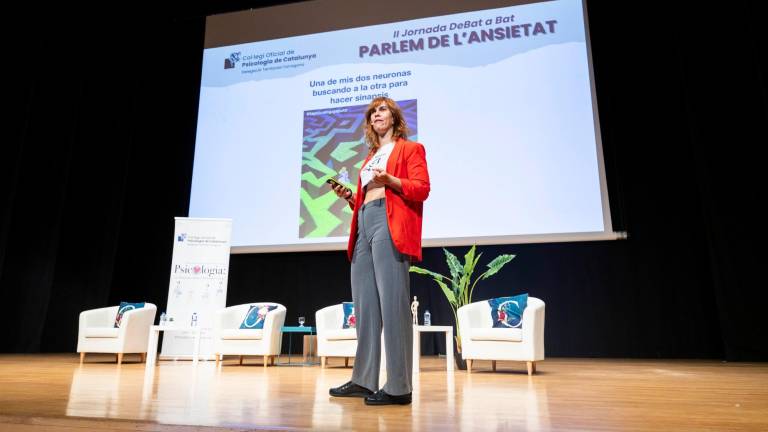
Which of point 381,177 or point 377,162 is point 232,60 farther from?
point 381,177

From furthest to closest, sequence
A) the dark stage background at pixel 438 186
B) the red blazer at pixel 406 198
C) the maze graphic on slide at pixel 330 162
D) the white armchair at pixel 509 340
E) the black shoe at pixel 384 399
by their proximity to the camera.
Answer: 1. the maze graphic on slide at pixel 330 162
2. the dark stage background at pixel 438 186
3. the white armchair at pixel 509 340
4. the red blazer at pixel 406 198
5. the black shoe at pixel 384 399

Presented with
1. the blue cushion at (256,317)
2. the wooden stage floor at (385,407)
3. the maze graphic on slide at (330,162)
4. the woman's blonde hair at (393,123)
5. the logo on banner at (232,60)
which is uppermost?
the logo on banner at (232,60)

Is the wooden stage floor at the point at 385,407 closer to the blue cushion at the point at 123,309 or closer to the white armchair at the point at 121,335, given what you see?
the white armchair at the point at 121,335

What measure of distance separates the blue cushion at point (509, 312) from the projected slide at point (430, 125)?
1182mm

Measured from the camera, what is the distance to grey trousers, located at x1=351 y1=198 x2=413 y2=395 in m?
1.89

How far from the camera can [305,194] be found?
18.6 ft

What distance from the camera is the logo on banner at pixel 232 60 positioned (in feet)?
20.6

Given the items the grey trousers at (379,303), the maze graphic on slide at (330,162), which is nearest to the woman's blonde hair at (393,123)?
the grey trousers at (379,303)

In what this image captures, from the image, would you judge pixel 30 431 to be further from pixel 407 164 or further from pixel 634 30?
pixel 634 30

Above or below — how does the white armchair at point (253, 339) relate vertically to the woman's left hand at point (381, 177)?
below

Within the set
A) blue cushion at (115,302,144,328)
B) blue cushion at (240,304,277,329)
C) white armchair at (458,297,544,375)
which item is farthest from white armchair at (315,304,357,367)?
blue cushion at (115,302,144,328)

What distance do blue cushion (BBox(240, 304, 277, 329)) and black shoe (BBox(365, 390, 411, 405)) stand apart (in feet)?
10.2

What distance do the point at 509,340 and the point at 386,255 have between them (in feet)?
7.53

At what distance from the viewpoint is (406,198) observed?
1.98 metres
